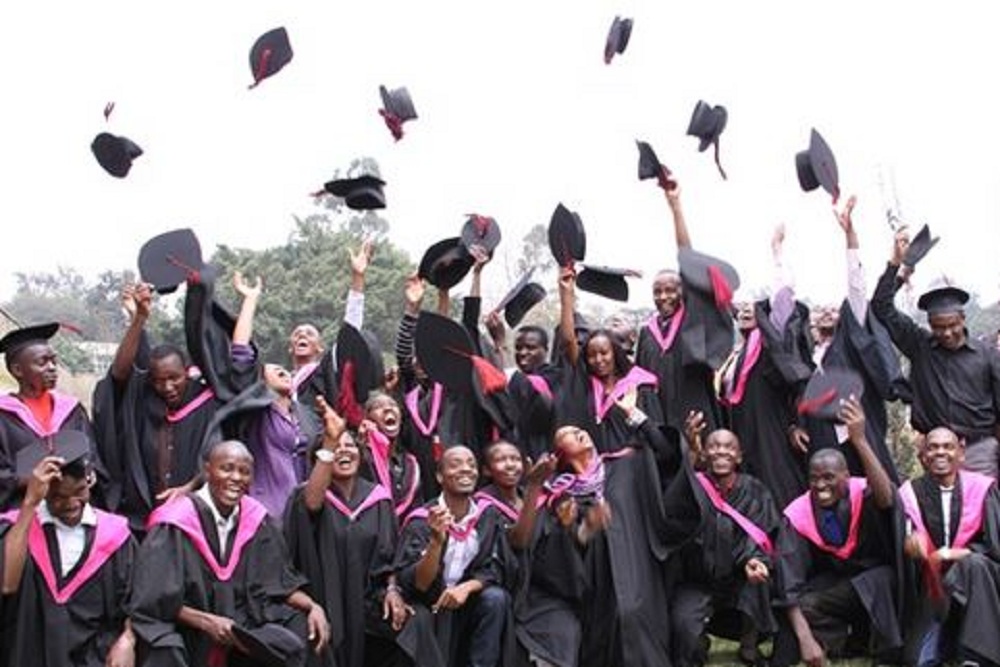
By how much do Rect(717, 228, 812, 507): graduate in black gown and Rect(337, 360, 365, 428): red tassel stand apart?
2369mm

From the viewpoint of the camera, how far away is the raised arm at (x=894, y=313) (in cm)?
820

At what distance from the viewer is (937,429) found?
302 inches

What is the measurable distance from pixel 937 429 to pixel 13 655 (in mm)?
4935

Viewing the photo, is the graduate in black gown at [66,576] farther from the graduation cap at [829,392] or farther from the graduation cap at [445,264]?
the graduation cap at [829,392]

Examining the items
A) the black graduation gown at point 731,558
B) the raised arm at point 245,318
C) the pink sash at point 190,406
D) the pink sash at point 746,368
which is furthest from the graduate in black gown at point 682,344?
the pink sash at point 190,406

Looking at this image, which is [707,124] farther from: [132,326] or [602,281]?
[132,326]

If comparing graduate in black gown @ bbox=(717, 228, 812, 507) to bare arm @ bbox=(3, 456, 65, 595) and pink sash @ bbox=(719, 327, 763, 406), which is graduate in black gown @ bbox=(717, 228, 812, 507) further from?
bare arm @ bbox=(3, 456, 65, 595)

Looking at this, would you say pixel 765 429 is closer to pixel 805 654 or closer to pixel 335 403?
pixel 805 654

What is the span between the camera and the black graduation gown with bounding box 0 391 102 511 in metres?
6.64

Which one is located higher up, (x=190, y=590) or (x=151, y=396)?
(x=151, y=396)

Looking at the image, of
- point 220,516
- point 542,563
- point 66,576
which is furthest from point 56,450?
point 542,563

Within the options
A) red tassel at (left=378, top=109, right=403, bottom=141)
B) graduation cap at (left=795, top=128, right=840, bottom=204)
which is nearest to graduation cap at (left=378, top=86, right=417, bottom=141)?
red tassel at (left=378, top=109, right=403, bottom=141)

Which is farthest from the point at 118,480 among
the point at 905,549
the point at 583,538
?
the point at 905,549

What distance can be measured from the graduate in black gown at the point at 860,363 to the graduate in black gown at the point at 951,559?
0.63 meters
